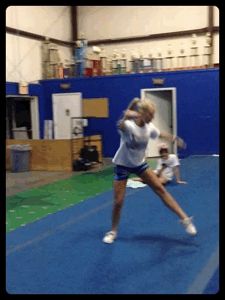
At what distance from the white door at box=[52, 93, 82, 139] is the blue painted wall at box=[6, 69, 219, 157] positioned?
27 cm

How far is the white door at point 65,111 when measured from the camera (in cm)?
1252

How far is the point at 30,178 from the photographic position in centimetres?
862

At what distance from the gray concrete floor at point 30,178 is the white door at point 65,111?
311 cm

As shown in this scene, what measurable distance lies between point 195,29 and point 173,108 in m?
3.19

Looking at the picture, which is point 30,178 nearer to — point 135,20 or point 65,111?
point 65,111

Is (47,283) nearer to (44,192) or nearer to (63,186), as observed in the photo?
(44,192)

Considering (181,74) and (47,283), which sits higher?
(181,74)

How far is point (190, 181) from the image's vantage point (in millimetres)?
7301

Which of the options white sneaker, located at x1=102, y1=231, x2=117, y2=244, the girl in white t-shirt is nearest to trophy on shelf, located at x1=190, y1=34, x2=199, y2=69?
the girl in white t-shirt

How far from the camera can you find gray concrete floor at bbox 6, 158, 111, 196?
7.51m

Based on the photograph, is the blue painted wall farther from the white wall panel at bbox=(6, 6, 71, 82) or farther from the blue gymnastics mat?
the blue gymnastics mat

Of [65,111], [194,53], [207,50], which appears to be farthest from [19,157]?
[207,50]

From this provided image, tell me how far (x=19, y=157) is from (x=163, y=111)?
4832 millimetres
